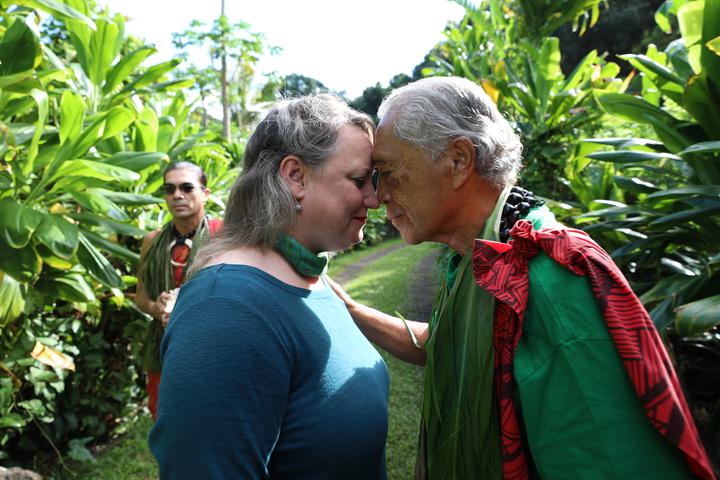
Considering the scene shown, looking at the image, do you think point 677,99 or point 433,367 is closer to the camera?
point 433,367

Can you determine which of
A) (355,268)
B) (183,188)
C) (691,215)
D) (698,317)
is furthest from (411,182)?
(355,268)

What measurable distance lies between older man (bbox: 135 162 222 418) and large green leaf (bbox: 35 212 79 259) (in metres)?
0.84

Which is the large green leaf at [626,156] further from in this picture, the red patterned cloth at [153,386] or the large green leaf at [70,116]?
the red patterned cloth at [153,386]

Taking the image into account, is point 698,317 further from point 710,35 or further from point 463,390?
point 710,35

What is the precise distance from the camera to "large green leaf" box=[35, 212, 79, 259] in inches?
89.4

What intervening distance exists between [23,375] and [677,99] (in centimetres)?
392

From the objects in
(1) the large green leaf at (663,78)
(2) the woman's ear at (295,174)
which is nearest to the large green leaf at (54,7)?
(2) the woman's ear at (295,174)

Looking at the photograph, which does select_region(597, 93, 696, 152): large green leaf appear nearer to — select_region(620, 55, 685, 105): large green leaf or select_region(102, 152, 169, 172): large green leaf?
select_region(620, 55, 685, 105): large green leaf

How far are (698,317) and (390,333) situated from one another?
3.33 ft

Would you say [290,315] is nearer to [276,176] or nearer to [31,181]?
[276,176]

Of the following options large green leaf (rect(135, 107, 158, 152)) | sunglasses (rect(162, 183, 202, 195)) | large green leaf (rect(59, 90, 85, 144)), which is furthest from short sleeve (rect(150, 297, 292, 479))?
large green leaf (rect(135, 107, 158, 152))

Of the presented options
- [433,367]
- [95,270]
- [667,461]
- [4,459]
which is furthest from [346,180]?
[4,459]

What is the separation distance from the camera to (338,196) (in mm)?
1435

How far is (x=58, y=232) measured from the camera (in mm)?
2316
